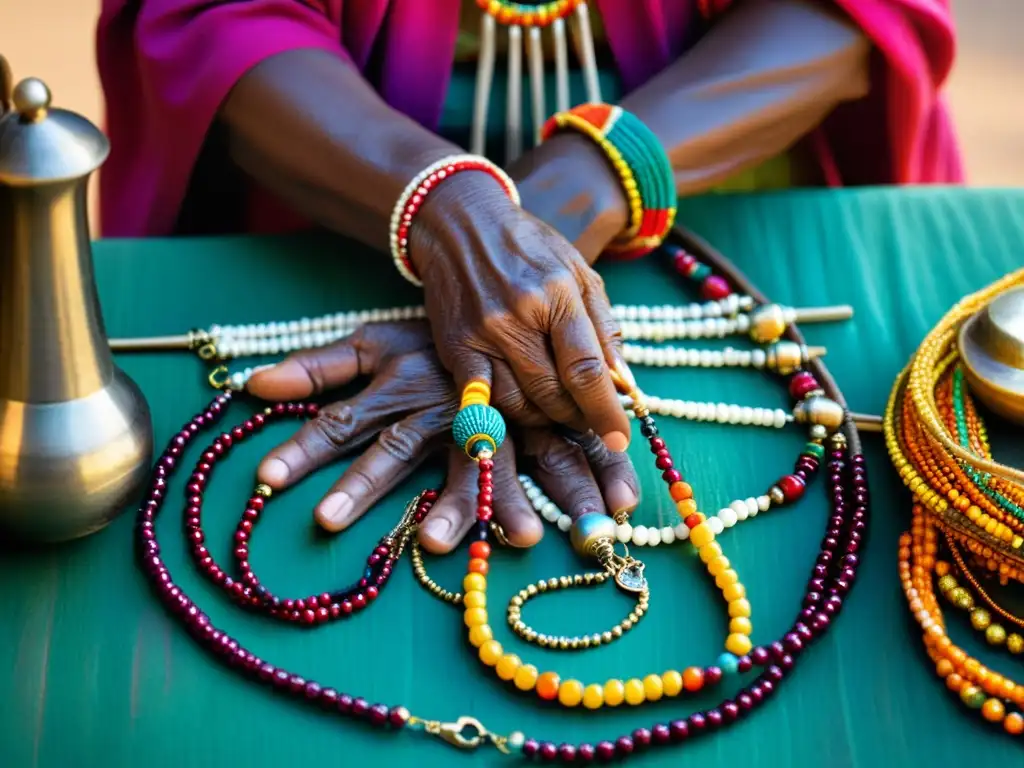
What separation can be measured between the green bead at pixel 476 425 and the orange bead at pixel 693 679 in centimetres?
20

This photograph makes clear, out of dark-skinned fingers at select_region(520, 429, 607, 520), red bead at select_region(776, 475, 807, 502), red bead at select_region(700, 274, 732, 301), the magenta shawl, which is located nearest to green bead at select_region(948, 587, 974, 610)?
red bead at select_region(776, 475, 807, 502)

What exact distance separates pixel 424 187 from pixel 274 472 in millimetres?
259

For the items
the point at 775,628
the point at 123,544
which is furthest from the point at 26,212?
the point at 775,628

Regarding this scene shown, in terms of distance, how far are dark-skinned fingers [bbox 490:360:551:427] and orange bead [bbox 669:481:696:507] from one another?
12 centimetres

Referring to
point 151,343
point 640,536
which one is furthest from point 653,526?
point 151,343

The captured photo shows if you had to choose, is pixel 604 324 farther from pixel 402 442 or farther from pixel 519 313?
pixel 402 442

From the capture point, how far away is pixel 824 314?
1024mm

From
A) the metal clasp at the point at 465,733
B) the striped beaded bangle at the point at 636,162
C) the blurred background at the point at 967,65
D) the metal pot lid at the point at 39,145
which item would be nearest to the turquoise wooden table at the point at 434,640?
the metal clasp at the point at 465,733

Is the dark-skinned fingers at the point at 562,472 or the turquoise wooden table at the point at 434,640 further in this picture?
the dark-skinned fingers at the point at 562,472

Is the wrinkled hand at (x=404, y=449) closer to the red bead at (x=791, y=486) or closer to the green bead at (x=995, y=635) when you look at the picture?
the red bead at (x=791, y=486)

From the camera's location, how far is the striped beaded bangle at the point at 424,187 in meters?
0.96

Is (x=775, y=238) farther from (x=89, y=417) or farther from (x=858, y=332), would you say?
(x=89, y=417)

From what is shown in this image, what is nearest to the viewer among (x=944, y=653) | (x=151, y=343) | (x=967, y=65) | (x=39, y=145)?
(x=39, y=145)

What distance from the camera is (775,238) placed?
1.11 m
